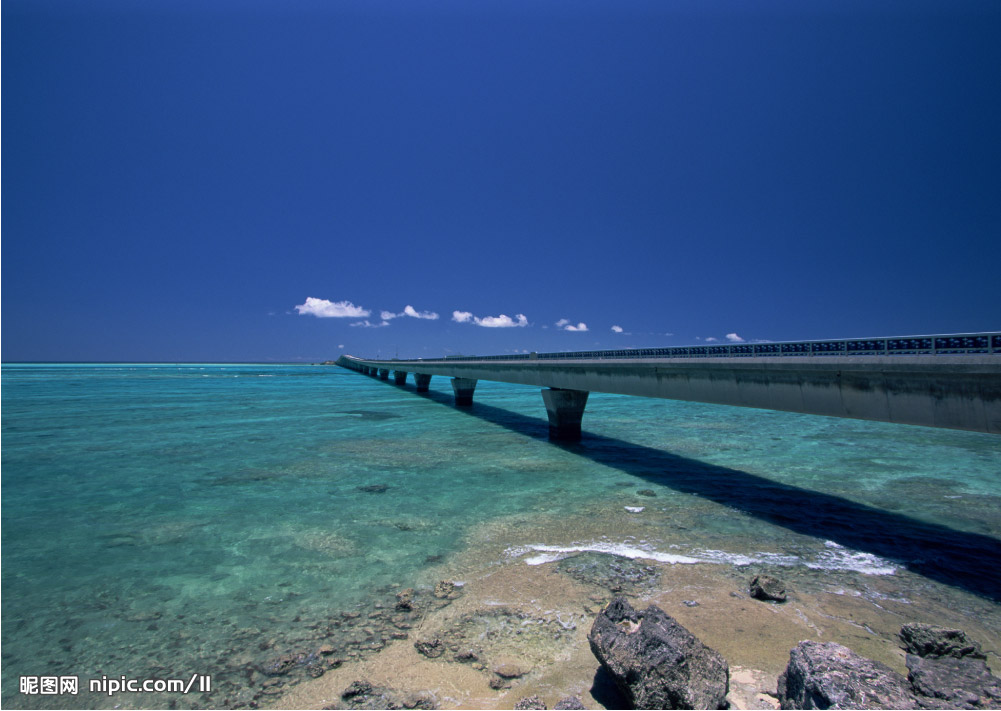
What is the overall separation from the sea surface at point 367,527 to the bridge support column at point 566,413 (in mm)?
1498

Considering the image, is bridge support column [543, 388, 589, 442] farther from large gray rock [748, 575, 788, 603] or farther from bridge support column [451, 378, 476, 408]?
bridge support column [451, 378, 476, 408]

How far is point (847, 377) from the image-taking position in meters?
14.5

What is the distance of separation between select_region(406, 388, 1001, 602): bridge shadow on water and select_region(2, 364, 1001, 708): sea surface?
9 cm

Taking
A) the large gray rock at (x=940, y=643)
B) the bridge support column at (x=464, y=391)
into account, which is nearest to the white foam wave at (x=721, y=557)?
the large gray rock at (x=940, y=643)

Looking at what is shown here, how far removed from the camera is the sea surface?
817 cm

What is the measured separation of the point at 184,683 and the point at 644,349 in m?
26.0

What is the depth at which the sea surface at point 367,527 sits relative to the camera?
26.8 feet

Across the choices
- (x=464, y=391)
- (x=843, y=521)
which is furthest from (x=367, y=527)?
(x=464, y=391)

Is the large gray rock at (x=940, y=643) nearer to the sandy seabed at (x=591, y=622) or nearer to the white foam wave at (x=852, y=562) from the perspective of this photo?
the sandy seabed at (x=591, y=622)

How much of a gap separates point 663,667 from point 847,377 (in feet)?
42.2

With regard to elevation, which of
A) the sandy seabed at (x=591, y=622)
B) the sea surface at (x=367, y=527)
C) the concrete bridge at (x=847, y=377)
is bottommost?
the sea surface at (x=367, y=527)

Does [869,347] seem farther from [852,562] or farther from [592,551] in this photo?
[592,551]

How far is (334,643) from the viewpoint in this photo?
25.3ft
